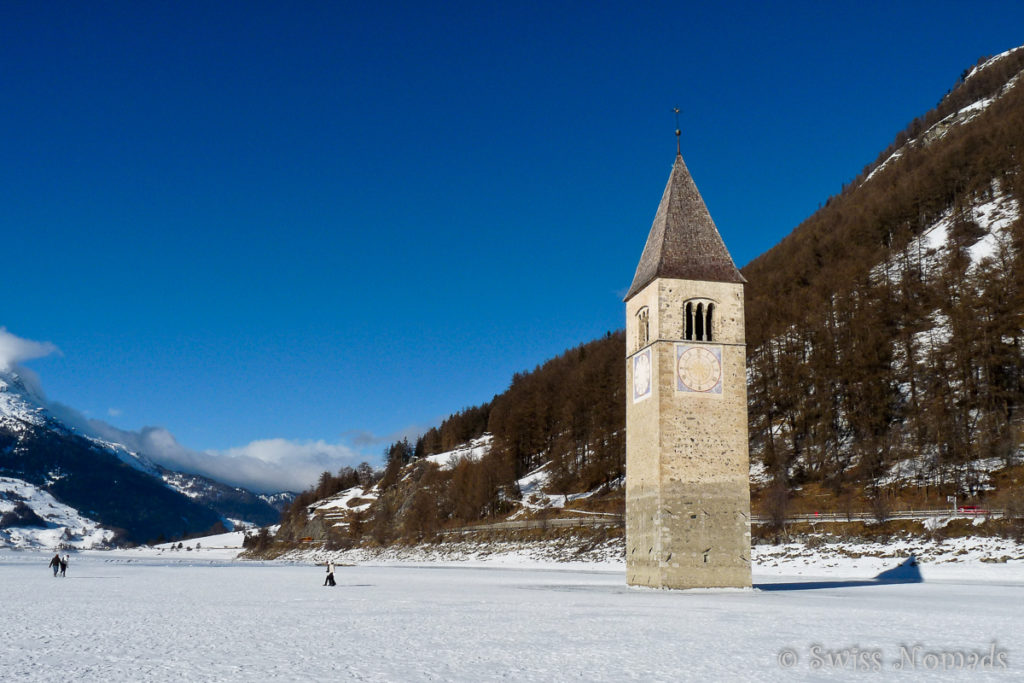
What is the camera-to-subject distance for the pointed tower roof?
127 ft

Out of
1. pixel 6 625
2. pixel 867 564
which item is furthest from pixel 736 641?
pixel 867 564

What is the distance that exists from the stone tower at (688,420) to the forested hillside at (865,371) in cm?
2052

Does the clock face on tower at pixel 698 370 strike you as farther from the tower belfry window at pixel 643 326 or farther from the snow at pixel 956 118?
the snow at pixel 956 118

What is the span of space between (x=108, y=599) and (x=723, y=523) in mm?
24624

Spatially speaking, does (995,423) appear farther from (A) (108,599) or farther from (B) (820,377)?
(A) (108,599)

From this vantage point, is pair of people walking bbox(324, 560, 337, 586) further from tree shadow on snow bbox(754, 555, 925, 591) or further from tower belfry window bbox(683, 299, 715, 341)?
tower belfry window bbox(683, 299, 715, 341)

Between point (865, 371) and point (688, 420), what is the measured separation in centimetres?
4246

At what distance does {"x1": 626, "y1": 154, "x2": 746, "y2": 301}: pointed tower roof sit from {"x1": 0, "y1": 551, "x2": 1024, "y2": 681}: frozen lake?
14241 mm

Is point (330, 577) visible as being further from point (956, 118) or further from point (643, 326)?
point (956, 118)

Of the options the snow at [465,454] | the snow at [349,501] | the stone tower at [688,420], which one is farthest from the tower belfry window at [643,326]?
Answer: the snow at [349,501]

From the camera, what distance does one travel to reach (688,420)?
36594 millimetres

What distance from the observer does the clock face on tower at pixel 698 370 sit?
37031 mm

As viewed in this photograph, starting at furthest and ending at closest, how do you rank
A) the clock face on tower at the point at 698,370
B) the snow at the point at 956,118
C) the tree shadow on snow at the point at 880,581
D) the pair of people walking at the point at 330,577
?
the snow at the point at 956,118
the pair of people walking at the point at 330,577
the tree shadow on snow at the point at 880,581
the clock face on tower at the point at 698,370

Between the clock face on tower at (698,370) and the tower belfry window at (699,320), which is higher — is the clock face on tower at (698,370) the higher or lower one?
the lower one
